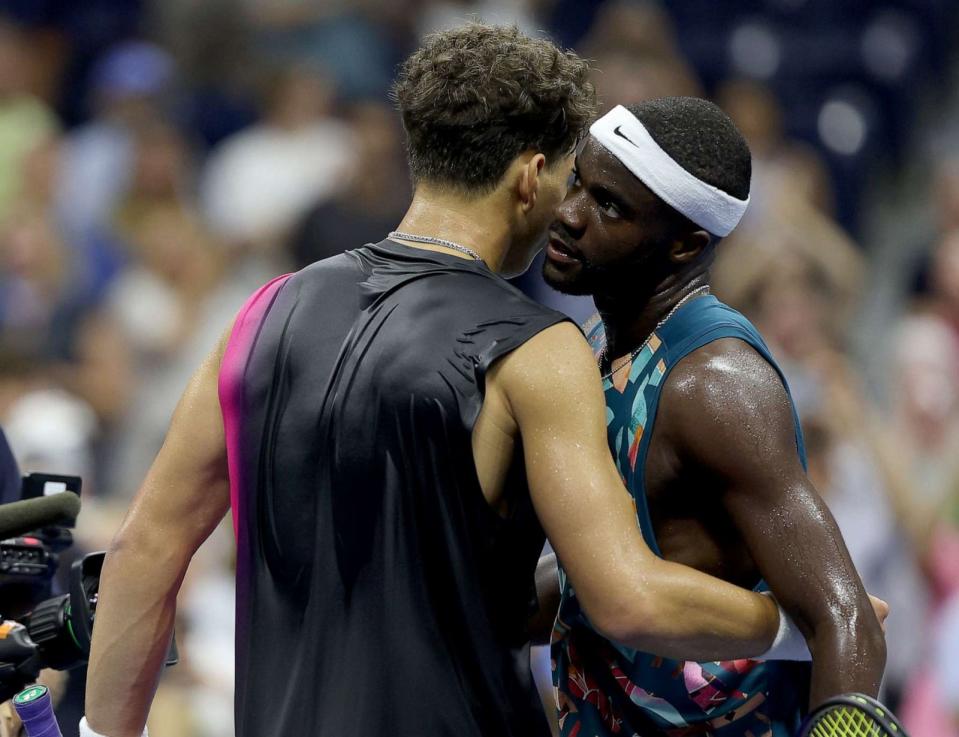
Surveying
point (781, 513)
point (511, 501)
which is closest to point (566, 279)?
point (511, 501)

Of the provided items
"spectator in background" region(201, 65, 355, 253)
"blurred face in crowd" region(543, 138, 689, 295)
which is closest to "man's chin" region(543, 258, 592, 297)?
"blurred face in crowd" region(543, 138, 689, 295)

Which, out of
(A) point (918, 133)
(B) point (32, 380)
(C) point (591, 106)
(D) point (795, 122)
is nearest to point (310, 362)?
(C) point (591, 106)

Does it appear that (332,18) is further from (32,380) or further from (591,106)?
(591,106)

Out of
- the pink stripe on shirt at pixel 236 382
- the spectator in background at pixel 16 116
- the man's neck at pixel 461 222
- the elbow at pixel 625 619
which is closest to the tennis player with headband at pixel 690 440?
the man's neck at pixel 461 222

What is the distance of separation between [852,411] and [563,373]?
14.2ft

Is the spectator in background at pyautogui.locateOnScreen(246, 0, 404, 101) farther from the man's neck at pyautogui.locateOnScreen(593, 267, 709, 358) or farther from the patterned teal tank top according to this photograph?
the patterned teal tank top

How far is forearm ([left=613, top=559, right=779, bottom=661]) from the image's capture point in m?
2.35

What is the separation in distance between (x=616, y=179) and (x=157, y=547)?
968 millimetres

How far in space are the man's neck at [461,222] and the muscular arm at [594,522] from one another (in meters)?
0.27

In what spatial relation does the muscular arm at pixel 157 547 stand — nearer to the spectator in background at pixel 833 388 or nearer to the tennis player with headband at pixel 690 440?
the tennis player with headband at pixel 690 440

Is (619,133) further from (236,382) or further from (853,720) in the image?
(853,720)

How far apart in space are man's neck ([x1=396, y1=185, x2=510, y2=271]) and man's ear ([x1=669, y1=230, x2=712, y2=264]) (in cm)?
30

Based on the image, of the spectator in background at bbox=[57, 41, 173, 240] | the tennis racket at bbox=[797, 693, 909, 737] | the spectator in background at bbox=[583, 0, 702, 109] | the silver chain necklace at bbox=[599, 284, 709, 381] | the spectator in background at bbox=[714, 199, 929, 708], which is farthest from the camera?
the spectator in background at bbox=[57, 41, 173, 240]

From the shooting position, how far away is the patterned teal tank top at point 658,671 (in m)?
2.62
